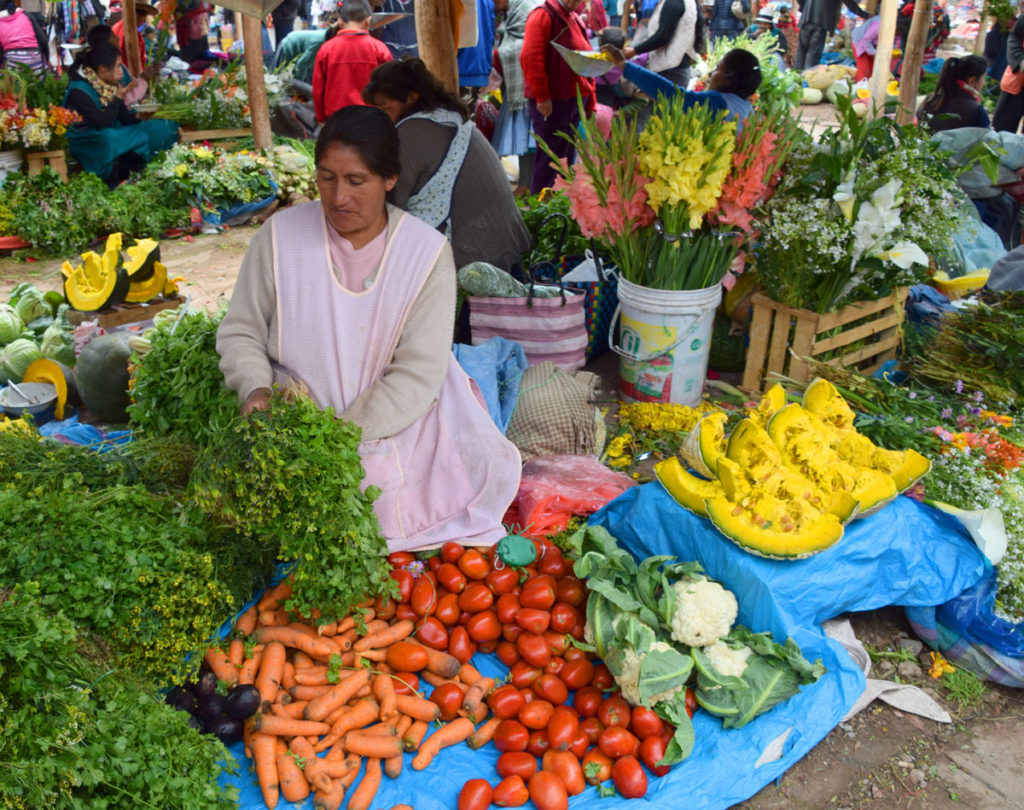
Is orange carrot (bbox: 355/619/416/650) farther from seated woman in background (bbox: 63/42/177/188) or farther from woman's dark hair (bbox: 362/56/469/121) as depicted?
seated woman in background (bbox: 63/42/177/188)

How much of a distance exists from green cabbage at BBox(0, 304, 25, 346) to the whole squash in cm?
84

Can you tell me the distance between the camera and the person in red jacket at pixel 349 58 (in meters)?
6.50

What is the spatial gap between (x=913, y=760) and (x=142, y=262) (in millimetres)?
4276

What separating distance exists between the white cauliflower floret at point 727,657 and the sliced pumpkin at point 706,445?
1.96ft

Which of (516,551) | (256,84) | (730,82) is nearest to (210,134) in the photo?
(256,84)

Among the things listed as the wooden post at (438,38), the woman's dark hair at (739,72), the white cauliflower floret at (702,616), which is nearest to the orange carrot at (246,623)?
the white cauliflower floret at (702,616)

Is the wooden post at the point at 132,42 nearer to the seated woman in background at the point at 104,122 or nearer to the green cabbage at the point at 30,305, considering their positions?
the seated woman in background at the point at 104,122

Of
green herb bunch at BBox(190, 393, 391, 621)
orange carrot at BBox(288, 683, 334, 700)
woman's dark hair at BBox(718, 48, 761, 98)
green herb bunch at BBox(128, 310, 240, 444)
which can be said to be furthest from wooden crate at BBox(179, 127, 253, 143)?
orange carrot at BBox(288, 683, 334, 700)

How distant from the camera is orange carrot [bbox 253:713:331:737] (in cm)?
217

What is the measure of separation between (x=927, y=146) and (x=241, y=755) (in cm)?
380

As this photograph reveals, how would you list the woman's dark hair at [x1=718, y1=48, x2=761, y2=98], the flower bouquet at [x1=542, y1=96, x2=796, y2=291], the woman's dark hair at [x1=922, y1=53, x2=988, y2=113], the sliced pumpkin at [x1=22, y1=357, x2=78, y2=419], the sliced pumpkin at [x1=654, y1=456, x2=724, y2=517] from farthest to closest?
the woman's dark hair at [x1=922, y1=53, x2=988, y2=113] < the woman's dark hair at [x1=718, y1=48, x2=761, y2=98] < the sliced pumpkin at [x1=22, y1=357, x2=78, y2=419] < the flower bouquet at [x1=542, y1=96, x2=796, y2=291] < the sliced pumpkin at [x1=654, y1=456, x2=724, y2=517]

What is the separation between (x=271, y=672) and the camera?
7.66 feet

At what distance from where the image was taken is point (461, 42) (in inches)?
182

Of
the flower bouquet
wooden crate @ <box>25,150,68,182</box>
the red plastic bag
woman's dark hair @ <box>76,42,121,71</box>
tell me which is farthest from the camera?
woman's dark hair @ <box>76,42,121,71</box>
